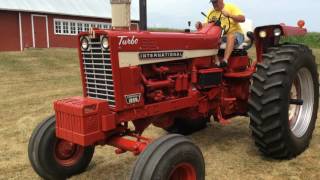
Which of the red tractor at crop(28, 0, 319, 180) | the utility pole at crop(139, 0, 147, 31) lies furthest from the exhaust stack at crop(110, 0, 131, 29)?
the utility pole at crop(139, 0, 147, 31)

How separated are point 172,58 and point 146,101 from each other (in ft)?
1.96

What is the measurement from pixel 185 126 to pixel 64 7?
2185 centimetres

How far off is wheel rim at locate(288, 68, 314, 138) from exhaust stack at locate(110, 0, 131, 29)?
229 centimetres

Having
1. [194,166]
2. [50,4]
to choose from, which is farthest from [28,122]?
[50,4]

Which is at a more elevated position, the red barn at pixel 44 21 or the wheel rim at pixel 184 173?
the red barn at pixel 44 21

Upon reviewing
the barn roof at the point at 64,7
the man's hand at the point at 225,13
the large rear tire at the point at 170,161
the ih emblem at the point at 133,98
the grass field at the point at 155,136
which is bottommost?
the grass field at the point at 155,136

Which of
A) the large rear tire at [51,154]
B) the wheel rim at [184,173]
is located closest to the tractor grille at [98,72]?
the large rear tire at [51,154]

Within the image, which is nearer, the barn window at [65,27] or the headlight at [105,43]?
the headlight at [105,43]

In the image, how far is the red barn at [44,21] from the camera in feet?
79.4

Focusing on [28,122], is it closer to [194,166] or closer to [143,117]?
[143,117]

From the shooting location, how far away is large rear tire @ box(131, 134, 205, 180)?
12.8 ft

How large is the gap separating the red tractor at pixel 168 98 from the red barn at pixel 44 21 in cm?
1975

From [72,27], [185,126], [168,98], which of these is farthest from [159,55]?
[72,27]

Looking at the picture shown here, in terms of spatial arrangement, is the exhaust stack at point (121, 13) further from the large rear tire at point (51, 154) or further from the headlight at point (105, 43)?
the large rear tire at point (51, 154)
